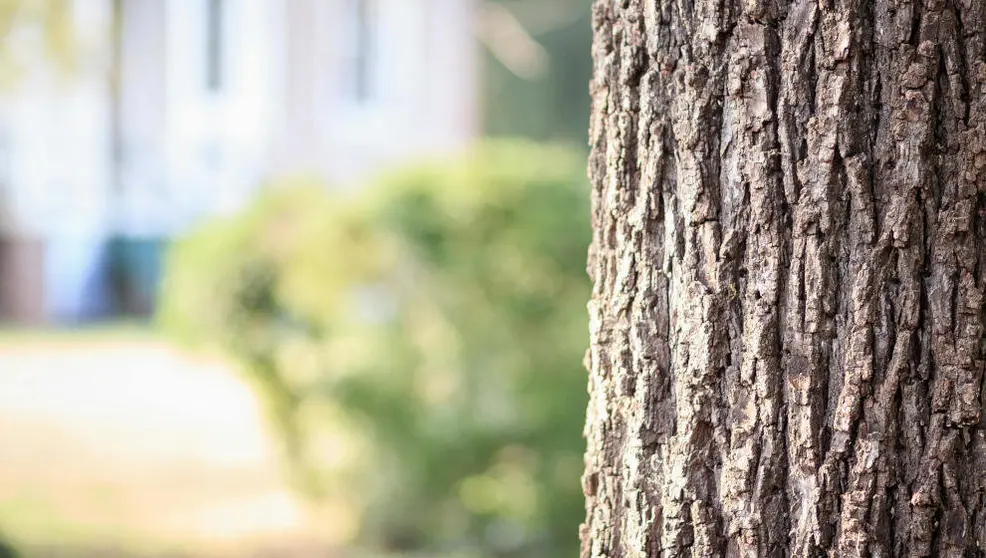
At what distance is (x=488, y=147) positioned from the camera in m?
6.50

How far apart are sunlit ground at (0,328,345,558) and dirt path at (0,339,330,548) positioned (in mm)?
12

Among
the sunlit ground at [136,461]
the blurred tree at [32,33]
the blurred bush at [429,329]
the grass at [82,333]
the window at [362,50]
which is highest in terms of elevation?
the window at [362,50]

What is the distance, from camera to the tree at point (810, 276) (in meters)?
1.53

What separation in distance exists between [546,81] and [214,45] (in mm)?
10515

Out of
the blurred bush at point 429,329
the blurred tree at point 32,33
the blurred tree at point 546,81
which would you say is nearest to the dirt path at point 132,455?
the blurred bush at point 429,329

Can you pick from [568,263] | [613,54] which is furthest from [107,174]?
[613,54]

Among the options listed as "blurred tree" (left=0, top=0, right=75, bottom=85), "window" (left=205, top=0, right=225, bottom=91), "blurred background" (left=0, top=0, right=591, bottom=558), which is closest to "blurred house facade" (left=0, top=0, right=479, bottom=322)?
"window" (left=205, top=0, right=225, bottom=91)

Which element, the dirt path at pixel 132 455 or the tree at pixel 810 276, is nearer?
the tree at pixel 810 276

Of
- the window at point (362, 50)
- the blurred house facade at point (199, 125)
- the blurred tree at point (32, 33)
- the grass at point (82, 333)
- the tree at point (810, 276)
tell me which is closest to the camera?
the tree at point (810, 276)

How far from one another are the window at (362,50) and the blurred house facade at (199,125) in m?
0.02

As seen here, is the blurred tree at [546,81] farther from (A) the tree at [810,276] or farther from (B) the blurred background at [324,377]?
(A) the tree at [810,276]

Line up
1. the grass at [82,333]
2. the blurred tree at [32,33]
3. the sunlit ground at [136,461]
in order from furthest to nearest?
the grass at [82,333]
the blurred tree at [32,33]
the sunlit ground at [136,461]

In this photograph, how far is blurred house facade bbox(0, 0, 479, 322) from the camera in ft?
47.0

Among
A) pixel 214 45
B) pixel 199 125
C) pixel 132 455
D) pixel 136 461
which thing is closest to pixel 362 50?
pixel 214 45
